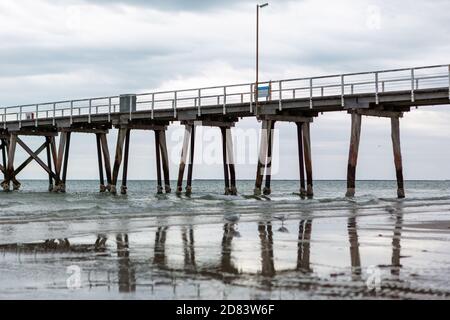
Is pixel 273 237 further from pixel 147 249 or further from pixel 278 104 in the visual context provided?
pixel 278 104

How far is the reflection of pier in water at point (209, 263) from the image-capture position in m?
8.23

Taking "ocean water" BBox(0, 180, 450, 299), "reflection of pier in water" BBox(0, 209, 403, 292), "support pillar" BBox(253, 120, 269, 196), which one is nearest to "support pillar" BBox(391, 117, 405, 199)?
"support pillar" BBox(253, 120, 269, 196)

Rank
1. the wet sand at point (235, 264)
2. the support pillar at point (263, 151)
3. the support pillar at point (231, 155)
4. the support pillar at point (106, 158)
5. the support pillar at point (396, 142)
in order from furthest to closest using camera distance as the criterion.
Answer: the support pillar at point (106, 158) < the support pillar at point (231, 155) < the support pillar at point (263, 151) < the support pillar at point (396, 142) < the wet sand at point (235, 264)

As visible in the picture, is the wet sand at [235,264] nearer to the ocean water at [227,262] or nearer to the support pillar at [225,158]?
the ocean water at [227,262]

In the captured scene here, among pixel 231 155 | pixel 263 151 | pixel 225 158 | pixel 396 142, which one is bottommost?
pixel 225 158

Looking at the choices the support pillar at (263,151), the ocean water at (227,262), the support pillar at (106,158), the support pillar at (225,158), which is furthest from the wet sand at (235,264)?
the support pillar at (106,158)

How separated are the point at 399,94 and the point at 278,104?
23.0 feet

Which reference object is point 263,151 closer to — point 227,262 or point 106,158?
point 106,158

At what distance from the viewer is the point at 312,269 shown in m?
8.70

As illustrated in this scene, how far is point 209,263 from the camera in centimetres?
939

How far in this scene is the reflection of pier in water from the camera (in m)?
8.23

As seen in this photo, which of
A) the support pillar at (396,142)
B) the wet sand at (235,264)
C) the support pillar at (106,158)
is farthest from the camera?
the support pillar at (106,158)

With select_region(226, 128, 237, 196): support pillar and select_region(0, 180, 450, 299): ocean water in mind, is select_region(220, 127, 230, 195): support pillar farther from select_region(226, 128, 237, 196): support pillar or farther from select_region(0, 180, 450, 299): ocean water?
select_region(0, 180, 450, 299): ocean water

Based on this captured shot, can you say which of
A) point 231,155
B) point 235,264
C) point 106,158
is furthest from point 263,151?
point 235,264
